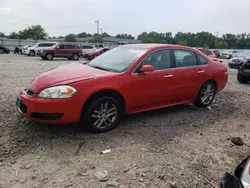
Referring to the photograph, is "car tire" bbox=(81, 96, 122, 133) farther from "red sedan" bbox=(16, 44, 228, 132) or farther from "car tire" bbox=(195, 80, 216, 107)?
"car tire" bbox=(195, 80, 216, 107)

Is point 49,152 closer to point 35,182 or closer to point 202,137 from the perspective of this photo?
point 35,182

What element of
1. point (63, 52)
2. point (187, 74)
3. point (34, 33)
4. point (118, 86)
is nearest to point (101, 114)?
point (118, 86)

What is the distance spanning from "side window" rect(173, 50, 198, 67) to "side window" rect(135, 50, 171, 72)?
0.25 metres

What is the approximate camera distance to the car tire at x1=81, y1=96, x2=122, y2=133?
3887 millimetres

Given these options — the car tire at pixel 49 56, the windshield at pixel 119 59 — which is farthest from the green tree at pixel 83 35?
the windshield at pixel 119 59

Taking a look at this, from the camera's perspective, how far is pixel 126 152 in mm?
3518

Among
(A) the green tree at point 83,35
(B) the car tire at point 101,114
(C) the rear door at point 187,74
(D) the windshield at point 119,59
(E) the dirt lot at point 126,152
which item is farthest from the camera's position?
(A) the green tree at point 83,35

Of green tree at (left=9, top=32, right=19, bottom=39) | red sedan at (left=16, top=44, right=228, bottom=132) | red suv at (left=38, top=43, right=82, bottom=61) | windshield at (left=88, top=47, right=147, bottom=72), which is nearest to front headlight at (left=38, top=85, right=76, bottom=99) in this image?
red sedan at (left=16, top=44, right=228, bottom=132)

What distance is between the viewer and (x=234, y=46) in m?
77.7

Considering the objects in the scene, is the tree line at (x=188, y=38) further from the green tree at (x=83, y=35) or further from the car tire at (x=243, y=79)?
the car tire at (x=243, y=79)

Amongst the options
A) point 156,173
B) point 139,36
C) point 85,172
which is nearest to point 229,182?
point 156,173

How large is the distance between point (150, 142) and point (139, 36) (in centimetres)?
9587

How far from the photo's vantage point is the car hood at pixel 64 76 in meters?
3.76

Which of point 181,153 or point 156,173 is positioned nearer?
point 156,173
